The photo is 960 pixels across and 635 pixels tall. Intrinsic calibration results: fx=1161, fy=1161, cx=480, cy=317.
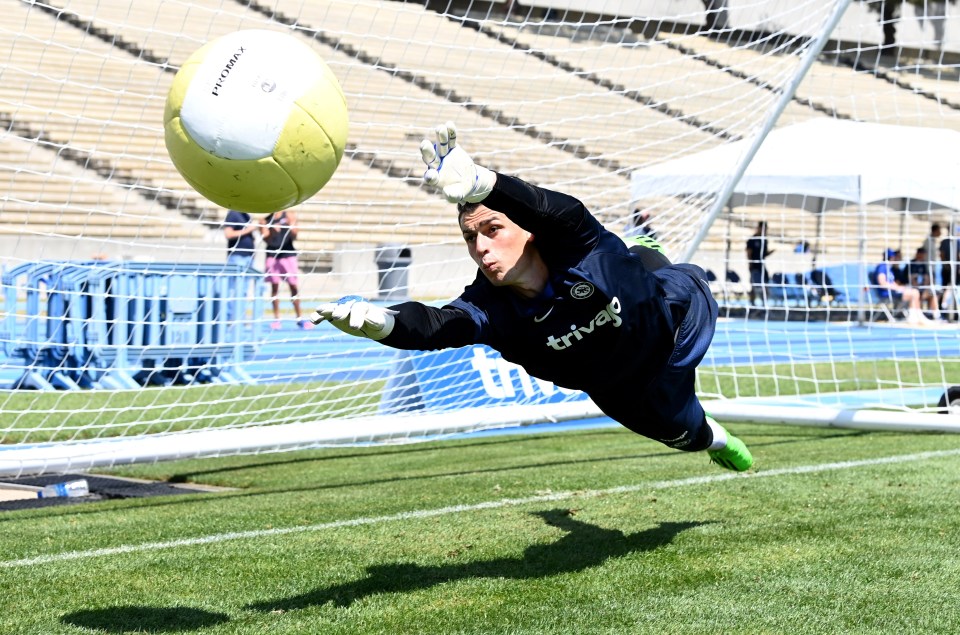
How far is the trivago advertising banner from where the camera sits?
909 centimetres

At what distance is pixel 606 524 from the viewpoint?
18.1 feet

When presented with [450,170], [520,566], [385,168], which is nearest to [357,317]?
[450,170]

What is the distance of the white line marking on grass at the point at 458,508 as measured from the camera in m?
5.10

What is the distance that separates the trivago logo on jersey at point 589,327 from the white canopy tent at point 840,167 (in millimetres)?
5087

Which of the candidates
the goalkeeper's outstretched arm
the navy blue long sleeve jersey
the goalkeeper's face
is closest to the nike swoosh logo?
the navy blue long sleeve jersey

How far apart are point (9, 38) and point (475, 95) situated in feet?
16.5

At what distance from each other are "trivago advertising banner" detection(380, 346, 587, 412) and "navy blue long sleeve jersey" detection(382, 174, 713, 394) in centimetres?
447

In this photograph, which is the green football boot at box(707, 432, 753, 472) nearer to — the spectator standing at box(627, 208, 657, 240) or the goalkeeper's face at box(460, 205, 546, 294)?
the goalkeeper's face at box(460, 205, 546, 294)

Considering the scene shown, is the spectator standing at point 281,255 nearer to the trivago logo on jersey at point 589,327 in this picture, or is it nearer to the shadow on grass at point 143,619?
the trivago logo on jersey at point 589,327

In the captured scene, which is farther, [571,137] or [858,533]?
[571,137]

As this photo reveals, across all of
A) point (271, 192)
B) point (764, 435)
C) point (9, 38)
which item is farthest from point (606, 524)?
point (9, 38)

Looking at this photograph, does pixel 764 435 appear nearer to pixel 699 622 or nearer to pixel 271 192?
pixel 699 622

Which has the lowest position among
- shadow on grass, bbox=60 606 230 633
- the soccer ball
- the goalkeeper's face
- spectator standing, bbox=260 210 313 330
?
spectator standing, bbox=260 210 313 330

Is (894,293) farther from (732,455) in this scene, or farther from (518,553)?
(518,553)
